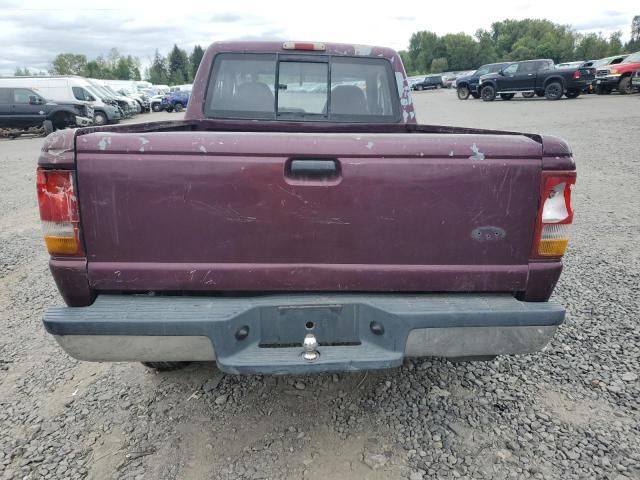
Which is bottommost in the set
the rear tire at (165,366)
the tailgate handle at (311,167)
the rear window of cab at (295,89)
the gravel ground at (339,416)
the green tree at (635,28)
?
the gravel ground at (339,416)

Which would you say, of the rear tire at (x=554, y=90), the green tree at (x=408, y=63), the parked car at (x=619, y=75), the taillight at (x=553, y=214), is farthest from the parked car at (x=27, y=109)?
the green tree at (x=408, y=63)

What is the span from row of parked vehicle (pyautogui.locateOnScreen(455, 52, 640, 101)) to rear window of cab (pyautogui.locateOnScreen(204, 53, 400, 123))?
2277cm

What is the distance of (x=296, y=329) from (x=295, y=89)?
95.4 inches

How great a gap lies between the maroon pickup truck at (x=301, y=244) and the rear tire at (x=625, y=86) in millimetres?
27313

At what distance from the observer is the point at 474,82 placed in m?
28.5

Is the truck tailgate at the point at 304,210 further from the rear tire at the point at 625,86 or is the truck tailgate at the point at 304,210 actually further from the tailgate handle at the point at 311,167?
the rear tire at the point at 625,86

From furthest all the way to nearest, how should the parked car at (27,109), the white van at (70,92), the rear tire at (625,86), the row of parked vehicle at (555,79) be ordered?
the rear tire at (625,86)
the row of parked vehicle at (555,79)
the white van at (70,92)
the parked car at (27,109)

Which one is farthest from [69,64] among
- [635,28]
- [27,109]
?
[635,28]

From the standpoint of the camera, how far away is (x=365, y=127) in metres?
3.99

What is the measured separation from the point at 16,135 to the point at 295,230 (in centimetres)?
2338

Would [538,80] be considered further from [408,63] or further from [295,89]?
[408,63]

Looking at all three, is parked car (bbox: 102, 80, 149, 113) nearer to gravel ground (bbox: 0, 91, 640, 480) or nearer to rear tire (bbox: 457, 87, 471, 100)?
rear tire (bbox: 457, 87, 471, 100)

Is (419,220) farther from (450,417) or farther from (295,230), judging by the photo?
(450,417)

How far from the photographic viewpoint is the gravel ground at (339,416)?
2.38 meters
